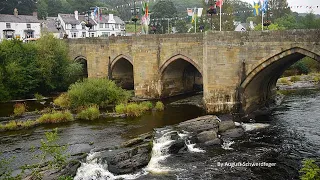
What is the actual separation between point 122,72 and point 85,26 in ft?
114

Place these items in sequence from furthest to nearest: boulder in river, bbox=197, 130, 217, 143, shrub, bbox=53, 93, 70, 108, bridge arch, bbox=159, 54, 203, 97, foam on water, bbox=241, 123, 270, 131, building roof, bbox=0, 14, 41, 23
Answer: building roof, bbox=0, 14, 41, 23
bridge arch, bbox=159, 54, 203, 97
shrub, bbox=53, 93, 70, 108
foam on water, bbox=241, 123, 270, 131
boulder in river, bbox=197, 130, 217, 143

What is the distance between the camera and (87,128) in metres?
25.4

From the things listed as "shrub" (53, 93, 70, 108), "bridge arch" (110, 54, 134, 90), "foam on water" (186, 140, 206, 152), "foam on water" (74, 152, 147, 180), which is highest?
"bridge arch" (110, 54, 134, 90)

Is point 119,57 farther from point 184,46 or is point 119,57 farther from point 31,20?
point 31,20

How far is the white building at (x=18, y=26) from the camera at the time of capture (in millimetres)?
61406

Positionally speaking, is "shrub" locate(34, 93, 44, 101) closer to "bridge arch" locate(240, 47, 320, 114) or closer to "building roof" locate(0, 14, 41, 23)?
"bridge arch" locate(240, 47, 320, 114)

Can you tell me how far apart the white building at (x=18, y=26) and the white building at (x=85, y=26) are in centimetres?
558

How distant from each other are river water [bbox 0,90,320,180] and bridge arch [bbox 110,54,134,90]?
13.5 m

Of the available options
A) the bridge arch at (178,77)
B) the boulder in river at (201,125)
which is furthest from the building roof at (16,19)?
the boulder in river at (201,125)

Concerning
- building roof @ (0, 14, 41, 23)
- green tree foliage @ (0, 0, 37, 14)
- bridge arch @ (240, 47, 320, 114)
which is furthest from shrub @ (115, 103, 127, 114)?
green tree foliage @ (0, 0, 37, 14)

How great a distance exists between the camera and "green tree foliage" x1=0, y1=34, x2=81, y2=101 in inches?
1443

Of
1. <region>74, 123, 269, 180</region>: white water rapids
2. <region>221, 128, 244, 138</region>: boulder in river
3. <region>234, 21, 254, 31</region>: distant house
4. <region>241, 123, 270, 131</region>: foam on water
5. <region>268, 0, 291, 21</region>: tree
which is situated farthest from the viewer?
<region>268, 0, 291, 21</region>: tree

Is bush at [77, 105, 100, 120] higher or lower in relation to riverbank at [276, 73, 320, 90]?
lower

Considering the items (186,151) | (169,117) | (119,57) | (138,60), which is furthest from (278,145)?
(119,57)
